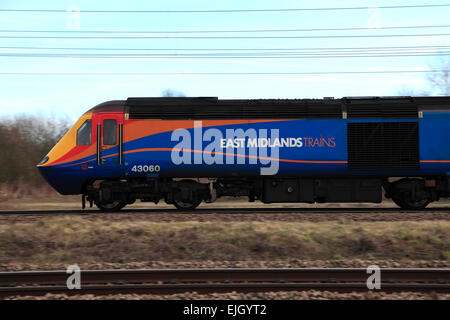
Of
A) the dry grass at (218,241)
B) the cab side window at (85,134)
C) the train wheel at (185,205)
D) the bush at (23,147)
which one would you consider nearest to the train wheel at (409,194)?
the dry grass at (218,241)

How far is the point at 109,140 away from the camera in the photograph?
623 inches

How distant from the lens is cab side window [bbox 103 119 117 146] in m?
15.8

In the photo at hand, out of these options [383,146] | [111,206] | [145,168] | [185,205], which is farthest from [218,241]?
[383,146]

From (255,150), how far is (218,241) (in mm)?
4847

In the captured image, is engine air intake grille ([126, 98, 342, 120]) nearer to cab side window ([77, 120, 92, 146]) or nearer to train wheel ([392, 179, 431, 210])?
cab side window ([77, 120, 92, 146])

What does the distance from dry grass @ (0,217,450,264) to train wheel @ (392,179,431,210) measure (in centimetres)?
328

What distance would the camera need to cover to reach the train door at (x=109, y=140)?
15.7 m

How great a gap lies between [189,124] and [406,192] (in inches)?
338

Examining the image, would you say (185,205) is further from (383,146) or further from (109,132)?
(383,146)

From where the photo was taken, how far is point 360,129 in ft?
52.3

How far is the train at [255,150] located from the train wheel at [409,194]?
0.16ft

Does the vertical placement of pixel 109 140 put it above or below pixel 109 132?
below
